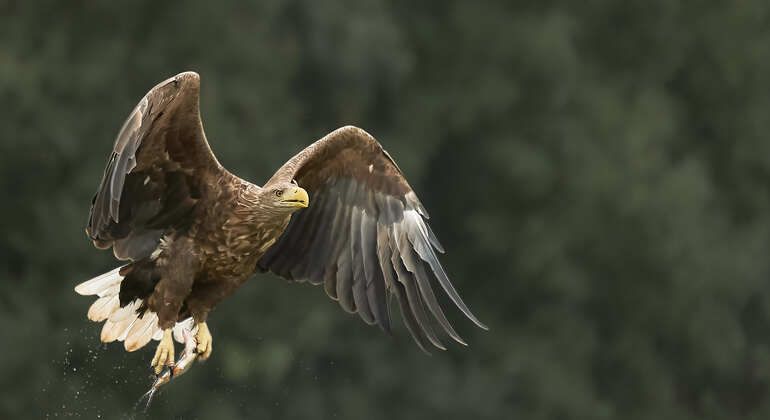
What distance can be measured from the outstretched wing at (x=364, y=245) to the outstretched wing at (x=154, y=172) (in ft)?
3.20

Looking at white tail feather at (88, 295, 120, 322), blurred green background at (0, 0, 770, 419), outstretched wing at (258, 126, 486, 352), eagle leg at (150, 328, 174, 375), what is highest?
outstretched wing at (258, 126, 486, 352)

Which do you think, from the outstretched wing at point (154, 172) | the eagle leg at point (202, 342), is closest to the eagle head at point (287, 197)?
the outstretched wing at point (154, 172)

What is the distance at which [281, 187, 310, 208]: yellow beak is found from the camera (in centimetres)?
905

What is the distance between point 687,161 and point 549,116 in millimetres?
2017

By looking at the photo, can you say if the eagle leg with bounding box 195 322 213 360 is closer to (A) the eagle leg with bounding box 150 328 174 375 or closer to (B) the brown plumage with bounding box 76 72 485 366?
(B) the brown plumage with bounding box 76 72 485 366

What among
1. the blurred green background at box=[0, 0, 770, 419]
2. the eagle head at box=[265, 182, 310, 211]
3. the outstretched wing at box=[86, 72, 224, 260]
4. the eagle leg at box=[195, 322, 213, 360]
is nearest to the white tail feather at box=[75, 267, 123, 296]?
the outstretched wing at box=[86, 72, 224, 260]

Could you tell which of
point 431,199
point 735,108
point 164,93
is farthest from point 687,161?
point 164,93

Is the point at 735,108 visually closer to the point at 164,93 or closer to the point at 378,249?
the point at 378,249

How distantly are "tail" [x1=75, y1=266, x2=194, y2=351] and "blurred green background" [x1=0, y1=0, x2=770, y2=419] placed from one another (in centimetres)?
643

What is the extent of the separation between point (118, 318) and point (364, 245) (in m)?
1.45

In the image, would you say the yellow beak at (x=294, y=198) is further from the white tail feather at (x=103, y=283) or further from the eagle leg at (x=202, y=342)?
the white tail feather at (x=103, y=283)

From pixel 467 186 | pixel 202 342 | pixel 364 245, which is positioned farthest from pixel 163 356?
pixel 467 186

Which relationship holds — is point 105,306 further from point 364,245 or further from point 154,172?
point 364,245

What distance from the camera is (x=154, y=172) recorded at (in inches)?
364
